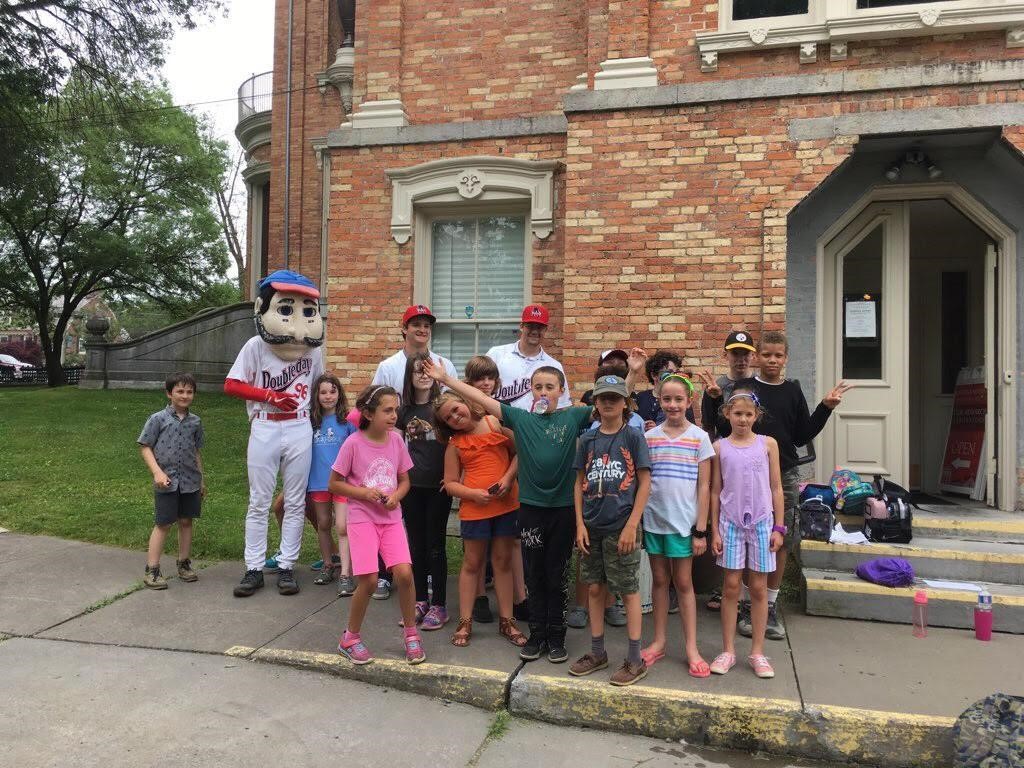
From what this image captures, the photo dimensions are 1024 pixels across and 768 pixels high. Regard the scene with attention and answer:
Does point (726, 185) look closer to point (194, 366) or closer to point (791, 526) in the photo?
point (791, 526)

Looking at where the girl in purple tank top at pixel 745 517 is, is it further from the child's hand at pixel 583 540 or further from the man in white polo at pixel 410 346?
the man in white polo at pixel 410 346

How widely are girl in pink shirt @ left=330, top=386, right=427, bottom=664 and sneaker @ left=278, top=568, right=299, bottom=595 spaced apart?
41.4 inches

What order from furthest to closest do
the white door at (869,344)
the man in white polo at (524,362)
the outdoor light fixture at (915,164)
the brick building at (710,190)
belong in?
the white door at (869,344) → the outdoor light fixture at (915,164) → the brick building at (710,190) → the man in white polo at (524,362)

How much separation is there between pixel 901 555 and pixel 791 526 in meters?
1.03

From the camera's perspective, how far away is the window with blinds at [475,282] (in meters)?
7.79

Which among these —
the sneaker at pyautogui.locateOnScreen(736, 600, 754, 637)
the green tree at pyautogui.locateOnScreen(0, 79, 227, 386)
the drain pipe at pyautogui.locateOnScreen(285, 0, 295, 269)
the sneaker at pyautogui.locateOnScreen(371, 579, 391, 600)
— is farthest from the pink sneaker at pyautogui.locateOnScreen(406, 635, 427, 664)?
the green tree at pyautogui.locateOnScreen(0, 79, 227, 386)

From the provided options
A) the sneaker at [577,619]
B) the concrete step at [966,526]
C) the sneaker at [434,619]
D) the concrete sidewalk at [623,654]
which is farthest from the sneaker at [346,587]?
the concrete step at [966,526]

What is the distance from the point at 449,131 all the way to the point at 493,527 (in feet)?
15.4

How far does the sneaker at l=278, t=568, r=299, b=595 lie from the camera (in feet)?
17.4

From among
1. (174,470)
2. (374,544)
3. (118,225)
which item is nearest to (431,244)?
(174,470)

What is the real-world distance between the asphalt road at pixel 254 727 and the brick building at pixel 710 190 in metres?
3.58

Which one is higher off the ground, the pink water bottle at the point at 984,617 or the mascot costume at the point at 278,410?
the mascot costume at the point at 278,410

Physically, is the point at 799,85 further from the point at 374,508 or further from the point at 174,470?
the point at 174,470

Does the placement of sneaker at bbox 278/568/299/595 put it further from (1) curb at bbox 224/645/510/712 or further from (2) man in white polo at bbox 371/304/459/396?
(2) man in white polo at bbox 371/304/459/396
